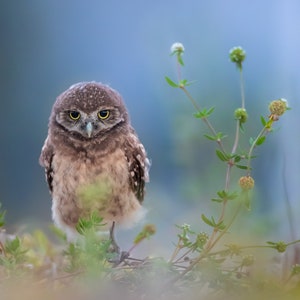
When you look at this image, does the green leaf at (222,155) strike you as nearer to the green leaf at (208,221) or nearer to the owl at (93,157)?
the green leaf at (208,221)

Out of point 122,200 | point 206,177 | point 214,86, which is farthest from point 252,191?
point 122,200

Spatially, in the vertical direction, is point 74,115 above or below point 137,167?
above

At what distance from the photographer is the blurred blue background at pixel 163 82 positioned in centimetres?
159

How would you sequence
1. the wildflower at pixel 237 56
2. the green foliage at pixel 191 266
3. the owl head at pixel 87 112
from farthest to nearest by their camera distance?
the owl head at pixel 87 112 < the wildflower at pixel 237 56 < the green foliage at pixel 191 266

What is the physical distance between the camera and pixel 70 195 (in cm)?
235

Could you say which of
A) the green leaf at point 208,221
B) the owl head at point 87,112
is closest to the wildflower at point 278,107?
the green leaf at point 208,221

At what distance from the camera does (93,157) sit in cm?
239

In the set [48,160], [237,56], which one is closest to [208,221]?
[237,56]

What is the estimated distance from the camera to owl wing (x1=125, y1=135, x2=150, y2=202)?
2410mm

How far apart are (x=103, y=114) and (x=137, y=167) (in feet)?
0.63

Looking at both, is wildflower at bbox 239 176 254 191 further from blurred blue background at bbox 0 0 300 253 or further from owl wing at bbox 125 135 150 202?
owl wing at bbox 125 135 150 202

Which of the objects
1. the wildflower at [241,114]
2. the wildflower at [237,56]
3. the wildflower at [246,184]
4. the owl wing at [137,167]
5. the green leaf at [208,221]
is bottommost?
the owl wing at [137,167]

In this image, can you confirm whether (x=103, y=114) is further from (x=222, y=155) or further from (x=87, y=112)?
(x=222, y=155)

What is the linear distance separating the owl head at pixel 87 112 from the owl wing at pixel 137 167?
79 millimetres
